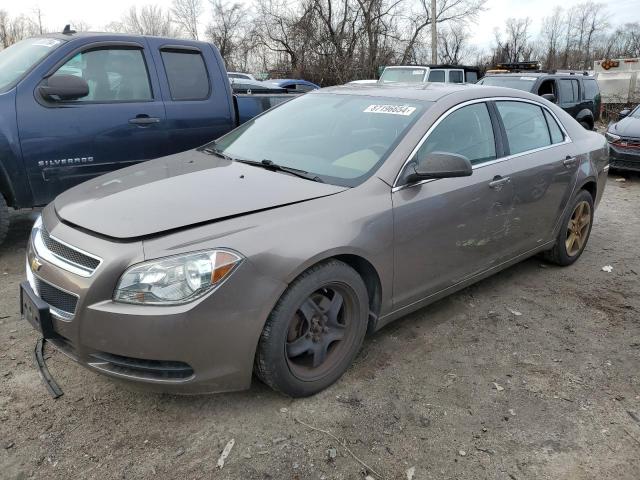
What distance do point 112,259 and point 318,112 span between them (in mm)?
1928

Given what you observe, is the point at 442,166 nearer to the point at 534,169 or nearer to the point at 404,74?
the point at 534,169

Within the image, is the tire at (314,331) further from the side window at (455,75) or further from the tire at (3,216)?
the side window at (455,75)

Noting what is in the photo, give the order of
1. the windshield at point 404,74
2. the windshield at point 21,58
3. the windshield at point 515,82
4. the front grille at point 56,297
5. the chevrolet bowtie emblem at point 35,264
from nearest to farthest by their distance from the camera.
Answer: the front grille at point 56,297 → the chevrolet bowtie emblem at point 35,264 → the windshield at point 21,58 → the windshield at point 515,82 → the windshield at point 404,74

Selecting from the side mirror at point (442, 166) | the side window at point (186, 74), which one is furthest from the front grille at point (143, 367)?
the side window at point (186, 74)

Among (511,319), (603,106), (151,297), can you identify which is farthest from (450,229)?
(603,106)

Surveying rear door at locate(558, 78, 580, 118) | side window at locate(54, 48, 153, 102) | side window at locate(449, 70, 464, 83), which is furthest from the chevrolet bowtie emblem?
side window at locate(449, 70, 464, 83)

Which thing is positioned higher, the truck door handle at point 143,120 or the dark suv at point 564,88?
the truck door handle at point 143,120

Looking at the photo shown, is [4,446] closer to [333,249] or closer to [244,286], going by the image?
[244,286]

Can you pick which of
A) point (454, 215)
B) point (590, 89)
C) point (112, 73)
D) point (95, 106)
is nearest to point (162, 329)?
point (454, 215)

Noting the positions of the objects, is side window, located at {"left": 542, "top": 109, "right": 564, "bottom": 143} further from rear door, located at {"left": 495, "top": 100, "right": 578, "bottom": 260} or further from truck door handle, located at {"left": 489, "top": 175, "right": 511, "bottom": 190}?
truck door handle, located at {"left": 489, "top": 175, "right": 511, "bottom": 190}

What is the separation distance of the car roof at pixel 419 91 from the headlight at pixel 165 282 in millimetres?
1966

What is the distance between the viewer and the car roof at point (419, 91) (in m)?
3.57

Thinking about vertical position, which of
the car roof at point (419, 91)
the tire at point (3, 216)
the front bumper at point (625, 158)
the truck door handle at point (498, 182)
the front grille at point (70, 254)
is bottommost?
the front bumper at point (625, 158)

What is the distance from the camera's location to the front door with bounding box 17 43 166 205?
4410mm
